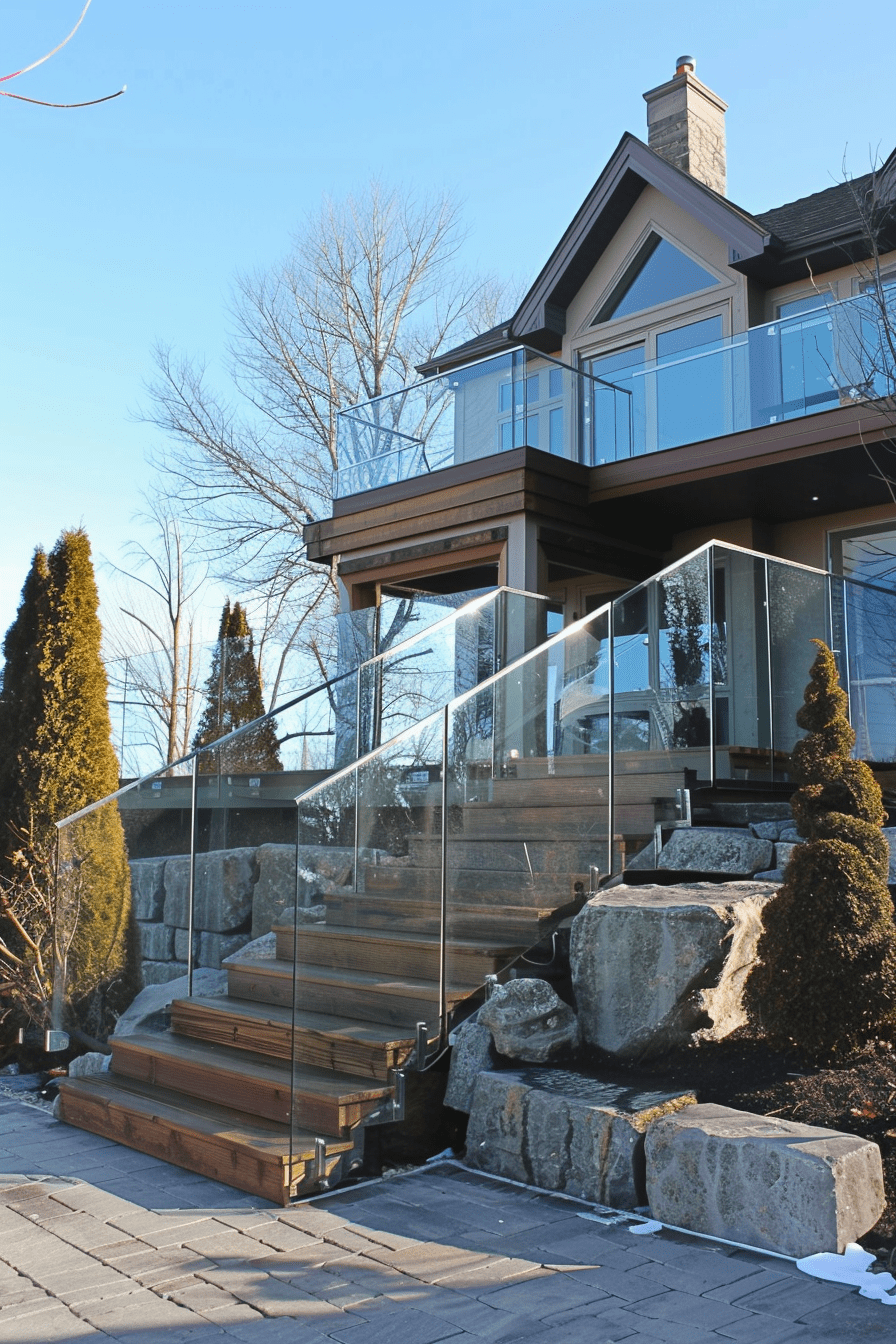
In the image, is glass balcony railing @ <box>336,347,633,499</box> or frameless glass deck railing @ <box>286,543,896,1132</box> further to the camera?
glass balcony railing @ <box>336,347,633,499</box>

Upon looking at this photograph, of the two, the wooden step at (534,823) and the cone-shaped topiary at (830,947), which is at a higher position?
the wooden step at (534,823)

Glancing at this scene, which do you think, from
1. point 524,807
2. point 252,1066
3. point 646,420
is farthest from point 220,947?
point 646,420

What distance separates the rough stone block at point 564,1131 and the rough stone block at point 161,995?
2358mm

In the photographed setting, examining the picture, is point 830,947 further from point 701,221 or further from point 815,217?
point 815,217

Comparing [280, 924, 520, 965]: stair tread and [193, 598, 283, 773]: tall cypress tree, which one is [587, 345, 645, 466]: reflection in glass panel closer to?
[193, 598, 283, 773]: tall cypress tree

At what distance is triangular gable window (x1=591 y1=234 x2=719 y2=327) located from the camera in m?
13.6

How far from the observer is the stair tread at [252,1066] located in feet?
17.5

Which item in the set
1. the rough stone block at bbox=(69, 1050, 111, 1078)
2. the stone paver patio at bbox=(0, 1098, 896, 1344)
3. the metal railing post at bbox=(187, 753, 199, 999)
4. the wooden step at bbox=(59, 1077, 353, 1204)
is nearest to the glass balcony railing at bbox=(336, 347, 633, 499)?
the metal railing post at bbox=(187, 753, 199, 999)

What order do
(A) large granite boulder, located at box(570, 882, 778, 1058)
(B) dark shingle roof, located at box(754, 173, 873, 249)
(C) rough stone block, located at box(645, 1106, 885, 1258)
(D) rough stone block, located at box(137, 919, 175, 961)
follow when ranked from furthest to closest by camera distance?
(B) dark shingle roof, located at box(754, 173, 873, 249) → (D) rough stone block, located at box(137, 919, 175, 961) → (A) large granite boulder, located at box(570, 882, 778, 1058) → (C) rough stone block, located at box(645, 1106, 885, 1258)

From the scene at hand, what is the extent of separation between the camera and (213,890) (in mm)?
7336

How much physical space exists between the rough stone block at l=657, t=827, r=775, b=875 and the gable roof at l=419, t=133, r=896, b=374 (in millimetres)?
7045

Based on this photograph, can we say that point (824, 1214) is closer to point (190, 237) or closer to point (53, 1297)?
point (53, 1297)

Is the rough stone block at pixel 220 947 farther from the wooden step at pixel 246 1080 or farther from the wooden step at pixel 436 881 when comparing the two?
the wooden step at pixel 436 881

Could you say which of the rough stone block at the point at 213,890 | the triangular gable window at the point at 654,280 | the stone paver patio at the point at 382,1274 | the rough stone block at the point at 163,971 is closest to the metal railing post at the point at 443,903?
the stone paver patio at the point at 382,1274
